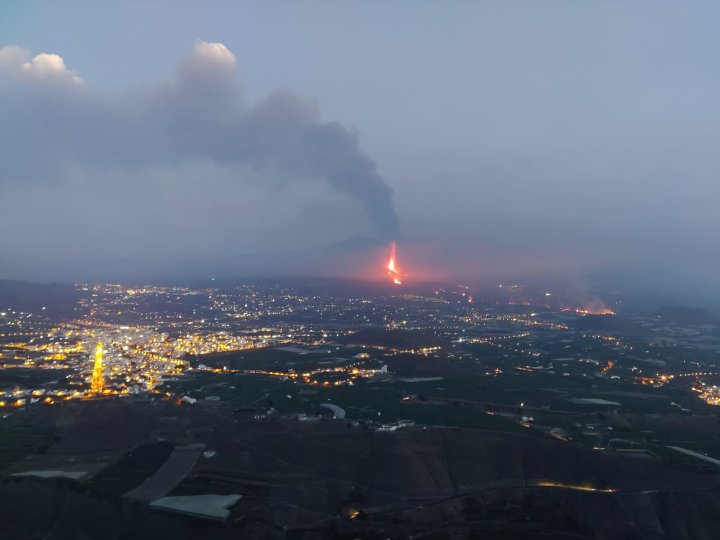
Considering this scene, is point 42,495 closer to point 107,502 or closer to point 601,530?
point 107,502

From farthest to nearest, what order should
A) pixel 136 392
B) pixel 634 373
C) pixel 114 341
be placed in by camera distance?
pixel 114 341, pixel 634 373, pixel 136 392

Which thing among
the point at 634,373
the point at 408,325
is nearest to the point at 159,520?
the point at 634,373

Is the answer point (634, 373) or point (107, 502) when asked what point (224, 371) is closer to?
point (107, 502)

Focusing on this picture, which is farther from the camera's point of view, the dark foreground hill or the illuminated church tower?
the illuminated church tower

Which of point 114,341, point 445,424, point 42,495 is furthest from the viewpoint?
point 114,341

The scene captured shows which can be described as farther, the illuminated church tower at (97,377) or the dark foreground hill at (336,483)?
the illuminated church tower at (97,377)

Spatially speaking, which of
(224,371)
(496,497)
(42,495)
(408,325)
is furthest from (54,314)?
(496,497)

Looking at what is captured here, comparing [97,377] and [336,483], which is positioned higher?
[97,377]

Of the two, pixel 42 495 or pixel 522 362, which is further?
pixel 522 362

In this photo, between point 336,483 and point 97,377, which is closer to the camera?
point 336,483
